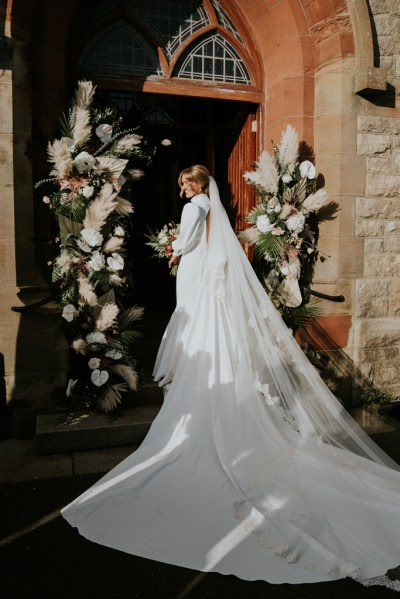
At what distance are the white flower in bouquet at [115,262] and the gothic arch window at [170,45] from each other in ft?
7.15

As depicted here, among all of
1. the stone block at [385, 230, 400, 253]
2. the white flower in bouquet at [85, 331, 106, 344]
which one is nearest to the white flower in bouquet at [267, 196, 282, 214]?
the stone block at [385, 230, 400, 253]

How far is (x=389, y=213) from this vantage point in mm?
6359

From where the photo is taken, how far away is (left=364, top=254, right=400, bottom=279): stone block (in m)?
6.32

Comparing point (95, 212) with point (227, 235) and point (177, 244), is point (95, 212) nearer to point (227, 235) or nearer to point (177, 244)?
point (177, 244)

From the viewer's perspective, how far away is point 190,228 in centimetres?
505

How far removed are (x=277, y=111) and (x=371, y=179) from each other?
1.33 meters

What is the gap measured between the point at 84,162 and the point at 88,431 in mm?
2369

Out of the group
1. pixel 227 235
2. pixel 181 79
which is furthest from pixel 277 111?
pixel 227 235

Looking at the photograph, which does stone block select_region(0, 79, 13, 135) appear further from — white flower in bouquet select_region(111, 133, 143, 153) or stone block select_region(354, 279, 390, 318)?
stone block select_region(354, 279, 390, 318)

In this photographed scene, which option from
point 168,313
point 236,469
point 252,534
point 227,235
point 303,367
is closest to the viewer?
point 252,534

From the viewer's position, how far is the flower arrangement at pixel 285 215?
5.85 meters

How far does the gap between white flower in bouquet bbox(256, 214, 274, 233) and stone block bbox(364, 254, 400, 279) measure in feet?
4.09

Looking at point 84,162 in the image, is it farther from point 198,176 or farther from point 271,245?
point 271,245

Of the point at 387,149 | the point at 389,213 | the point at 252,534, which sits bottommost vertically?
the point at 252,534
